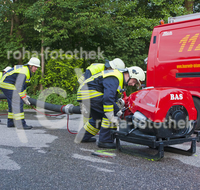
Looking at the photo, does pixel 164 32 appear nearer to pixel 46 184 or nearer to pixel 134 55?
pixel 46 184

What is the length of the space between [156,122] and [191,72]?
1862mm

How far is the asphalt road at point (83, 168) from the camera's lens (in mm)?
2525

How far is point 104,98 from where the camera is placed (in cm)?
368

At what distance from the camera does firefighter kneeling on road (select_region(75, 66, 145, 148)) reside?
371cm

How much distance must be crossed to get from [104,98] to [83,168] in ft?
3.63

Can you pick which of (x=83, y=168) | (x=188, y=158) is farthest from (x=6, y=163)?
(x=188, y=158)

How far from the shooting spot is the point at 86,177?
8.88 feet

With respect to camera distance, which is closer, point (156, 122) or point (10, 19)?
point (156, 122)

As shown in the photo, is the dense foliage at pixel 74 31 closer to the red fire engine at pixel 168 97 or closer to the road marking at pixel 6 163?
the red fire engine at pixel 168 97

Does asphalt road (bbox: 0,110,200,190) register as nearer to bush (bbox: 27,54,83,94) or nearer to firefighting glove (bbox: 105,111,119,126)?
firefighting glove (bbox: 105,111,119,126)

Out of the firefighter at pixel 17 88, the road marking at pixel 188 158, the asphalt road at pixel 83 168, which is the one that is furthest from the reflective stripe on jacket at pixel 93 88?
the firefighter at pixel 17 88

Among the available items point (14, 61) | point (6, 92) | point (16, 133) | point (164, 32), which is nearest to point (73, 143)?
point (16, 133)

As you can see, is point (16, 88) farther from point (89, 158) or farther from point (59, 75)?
point (59, 75)

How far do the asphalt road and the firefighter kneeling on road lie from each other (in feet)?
0.74
